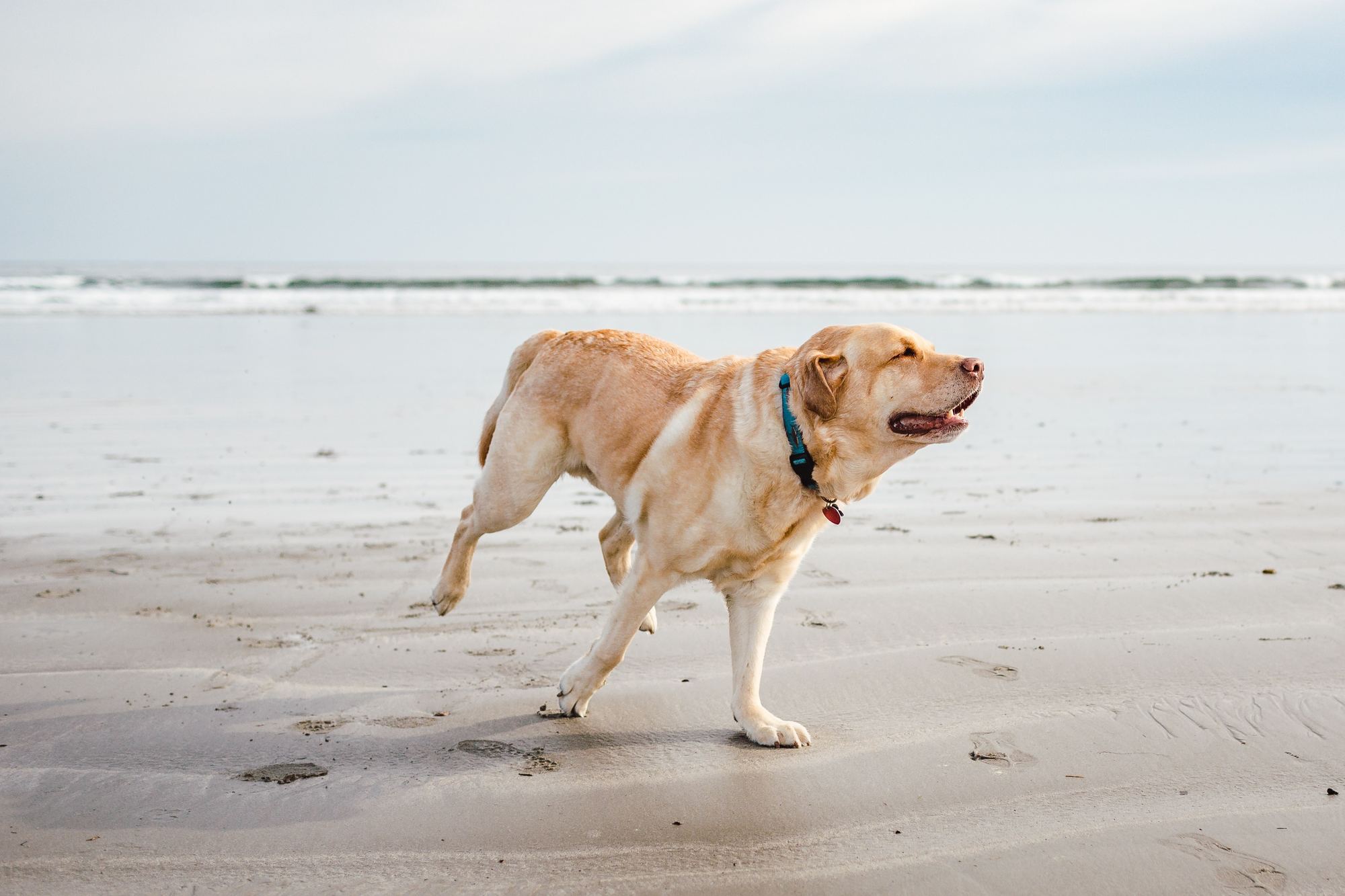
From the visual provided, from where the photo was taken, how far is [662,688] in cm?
420

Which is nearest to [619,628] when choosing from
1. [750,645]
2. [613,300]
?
[750,645]

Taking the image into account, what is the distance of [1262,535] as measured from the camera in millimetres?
6203

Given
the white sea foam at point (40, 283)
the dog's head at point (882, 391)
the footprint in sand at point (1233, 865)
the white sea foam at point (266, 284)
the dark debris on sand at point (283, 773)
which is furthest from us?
the white sea foam at point (266, 284)

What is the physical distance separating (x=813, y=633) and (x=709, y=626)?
48cm

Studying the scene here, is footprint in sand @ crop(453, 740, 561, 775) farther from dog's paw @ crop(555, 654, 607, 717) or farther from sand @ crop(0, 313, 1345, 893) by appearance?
dog's paw @ crop(555, 654, 607, 717)

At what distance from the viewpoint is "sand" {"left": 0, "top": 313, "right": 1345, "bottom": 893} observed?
290 cm

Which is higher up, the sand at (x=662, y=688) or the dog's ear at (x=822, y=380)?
the dog's ear at (x=822, y=380)

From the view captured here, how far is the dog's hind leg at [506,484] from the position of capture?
446 cm

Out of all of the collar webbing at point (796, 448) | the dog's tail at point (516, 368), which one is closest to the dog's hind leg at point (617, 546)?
the dog's tail at point (516, 368)

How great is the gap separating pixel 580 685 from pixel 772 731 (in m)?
0.71

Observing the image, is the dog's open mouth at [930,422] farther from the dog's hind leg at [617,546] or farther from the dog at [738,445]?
the dog's hind leg at [617,546]

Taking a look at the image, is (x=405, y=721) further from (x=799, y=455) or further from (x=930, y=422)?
(x=930, y=422)

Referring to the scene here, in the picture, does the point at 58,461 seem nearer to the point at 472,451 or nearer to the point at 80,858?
the point at 472,451

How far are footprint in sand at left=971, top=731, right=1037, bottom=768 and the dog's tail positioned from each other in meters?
2.35
